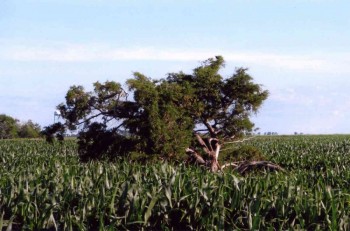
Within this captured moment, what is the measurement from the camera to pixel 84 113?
18781 millimetres

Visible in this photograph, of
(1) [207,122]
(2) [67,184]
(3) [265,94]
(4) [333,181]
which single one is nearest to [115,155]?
(1) [207,122]

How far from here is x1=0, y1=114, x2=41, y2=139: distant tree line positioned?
85375mm

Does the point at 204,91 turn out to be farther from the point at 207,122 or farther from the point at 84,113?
the point at 84,113

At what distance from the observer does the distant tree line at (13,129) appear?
85.4 m

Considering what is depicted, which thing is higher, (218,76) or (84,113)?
(218,76)

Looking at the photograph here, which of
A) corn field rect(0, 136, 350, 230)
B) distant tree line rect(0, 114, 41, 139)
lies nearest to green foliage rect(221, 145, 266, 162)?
corn field rect(0, 136, 350, 230)

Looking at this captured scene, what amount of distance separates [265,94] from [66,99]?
6.06 metres

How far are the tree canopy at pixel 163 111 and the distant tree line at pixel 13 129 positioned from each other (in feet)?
223

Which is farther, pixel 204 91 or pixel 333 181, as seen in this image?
pixel 204 91

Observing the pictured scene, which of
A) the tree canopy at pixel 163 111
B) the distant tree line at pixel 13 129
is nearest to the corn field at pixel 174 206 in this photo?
the tree canopy at pixel 163 111

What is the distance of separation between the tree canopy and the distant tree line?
2676 inches

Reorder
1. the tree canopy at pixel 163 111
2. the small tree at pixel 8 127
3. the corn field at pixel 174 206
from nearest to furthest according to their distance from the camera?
the corn field at pixel 174 206 → the tree canopy at pixel 163 111 → the small tree at pixel 8 127

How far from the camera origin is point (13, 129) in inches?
3401

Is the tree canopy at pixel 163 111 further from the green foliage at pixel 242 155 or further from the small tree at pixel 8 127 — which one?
the small tree at pixel 8 127
